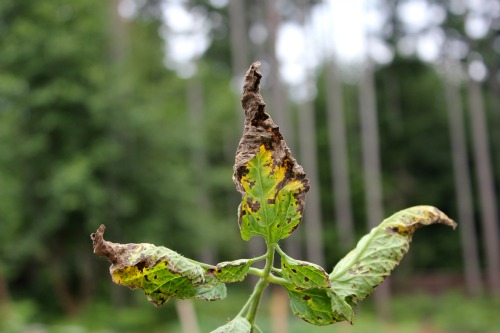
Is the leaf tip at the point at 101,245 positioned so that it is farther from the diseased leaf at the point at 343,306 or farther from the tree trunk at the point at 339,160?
the tree trunk at the point at 339,160

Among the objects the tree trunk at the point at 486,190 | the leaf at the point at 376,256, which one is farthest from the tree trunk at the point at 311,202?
the leaf at the point at 376,256

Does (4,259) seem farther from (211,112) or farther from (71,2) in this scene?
(211,112)

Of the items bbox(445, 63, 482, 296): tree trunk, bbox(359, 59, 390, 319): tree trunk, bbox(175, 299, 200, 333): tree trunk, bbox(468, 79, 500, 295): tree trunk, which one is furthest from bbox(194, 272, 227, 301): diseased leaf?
bbox(445, 63, 482, 296): tree trunk

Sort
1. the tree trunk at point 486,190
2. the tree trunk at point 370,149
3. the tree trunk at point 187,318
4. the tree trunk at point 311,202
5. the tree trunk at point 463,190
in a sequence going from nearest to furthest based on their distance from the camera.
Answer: the tree trunk at point 187,318 < the tree trunk at point 311,202 < the tree trunk at point 370,149 < the tree trunk at point 486,190 < the tree trunk at point 463,190

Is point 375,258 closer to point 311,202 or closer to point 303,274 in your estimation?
point 303,274

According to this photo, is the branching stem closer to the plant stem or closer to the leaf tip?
the plant stem

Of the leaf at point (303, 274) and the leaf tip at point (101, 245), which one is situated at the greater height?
the leaf tip at point (101, 245)

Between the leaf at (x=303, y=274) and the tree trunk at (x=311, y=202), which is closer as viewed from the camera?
the leaf at (x=303, y=274)
